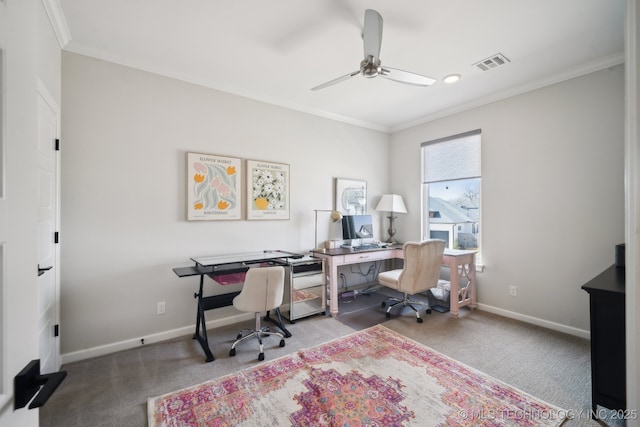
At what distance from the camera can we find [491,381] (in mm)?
2074

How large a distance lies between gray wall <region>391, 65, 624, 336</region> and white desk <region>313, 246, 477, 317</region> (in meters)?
0.15

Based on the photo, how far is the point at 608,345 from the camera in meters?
1.67

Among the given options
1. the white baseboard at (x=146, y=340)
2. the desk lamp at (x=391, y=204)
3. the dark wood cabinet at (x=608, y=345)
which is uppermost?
the desk lamp at (x=391, y=204)

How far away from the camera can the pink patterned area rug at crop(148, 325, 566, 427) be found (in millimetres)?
1713

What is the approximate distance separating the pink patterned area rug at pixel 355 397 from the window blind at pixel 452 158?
242 cm

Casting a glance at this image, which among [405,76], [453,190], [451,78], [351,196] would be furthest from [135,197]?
[453,190]

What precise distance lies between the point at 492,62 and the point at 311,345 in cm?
318

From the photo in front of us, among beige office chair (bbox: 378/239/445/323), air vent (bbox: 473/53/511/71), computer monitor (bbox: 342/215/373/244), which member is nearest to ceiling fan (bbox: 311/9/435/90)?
air vent (bbox: 473/53/511/71)

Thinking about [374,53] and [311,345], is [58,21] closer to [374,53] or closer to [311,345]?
[374,53]

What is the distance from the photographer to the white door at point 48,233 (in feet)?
6.27

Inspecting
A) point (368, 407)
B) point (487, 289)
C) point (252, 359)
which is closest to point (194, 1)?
point (252, 359)

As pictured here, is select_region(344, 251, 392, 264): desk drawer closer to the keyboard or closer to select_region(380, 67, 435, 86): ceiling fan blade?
the keyboard

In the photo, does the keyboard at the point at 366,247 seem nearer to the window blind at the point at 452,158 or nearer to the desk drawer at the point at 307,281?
the desk drawer at the point at 307,281

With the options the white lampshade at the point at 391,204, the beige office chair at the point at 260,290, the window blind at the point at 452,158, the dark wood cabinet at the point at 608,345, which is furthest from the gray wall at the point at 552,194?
the beige office chair at the point at 260,290
